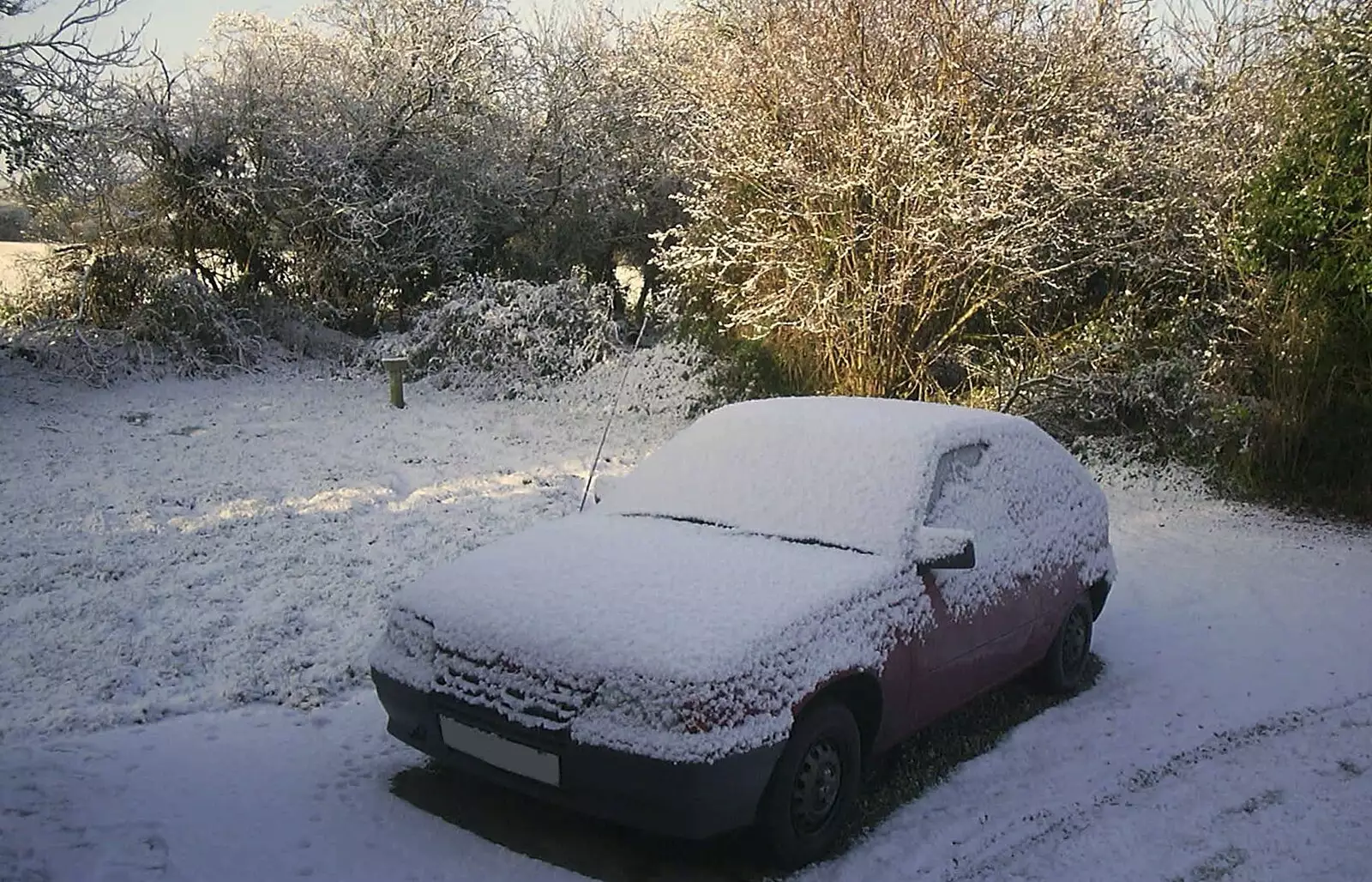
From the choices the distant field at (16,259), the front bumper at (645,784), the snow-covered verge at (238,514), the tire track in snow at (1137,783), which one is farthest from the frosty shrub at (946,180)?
the distant field at (16,259)

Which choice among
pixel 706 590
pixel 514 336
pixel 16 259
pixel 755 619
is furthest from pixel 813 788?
pixel 16 259

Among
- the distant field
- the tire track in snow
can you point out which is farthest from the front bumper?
the distant field

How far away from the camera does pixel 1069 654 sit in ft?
19.9

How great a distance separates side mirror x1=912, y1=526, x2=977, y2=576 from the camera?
4.78 meters

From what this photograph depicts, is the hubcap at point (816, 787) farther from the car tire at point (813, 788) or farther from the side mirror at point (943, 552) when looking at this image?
the side mirror at point (943, 552)

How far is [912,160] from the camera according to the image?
36.0 ft

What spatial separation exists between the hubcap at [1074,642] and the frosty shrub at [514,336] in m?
9.93

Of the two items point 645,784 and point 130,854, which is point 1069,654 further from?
point 130,854

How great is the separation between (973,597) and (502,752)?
229 cm

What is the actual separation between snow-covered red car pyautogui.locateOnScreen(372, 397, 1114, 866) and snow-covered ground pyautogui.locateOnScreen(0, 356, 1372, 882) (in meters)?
0.39

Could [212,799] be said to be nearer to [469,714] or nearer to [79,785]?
[79,785]

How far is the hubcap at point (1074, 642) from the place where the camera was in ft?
19.7

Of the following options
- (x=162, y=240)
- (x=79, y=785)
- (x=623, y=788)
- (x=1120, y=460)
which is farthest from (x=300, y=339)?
(x=623, y=788)

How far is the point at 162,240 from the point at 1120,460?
45.4ft
